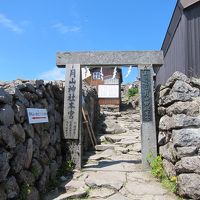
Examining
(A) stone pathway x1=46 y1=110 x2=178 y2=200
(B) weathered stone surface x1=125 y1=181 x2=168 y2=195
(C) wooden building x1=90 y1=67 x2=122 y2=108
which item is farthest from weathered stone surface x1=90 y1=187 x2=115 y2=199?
(C) wooden building x1=90 y1=67 x2=122 y2=108

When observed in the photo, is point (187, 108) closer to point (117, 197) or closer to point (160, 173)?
point (160, 173)

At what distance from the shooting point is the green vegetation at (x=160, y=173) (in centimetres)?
629

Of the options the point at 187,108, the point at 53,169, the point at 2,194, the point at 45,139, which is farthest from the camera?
the point at 53,169

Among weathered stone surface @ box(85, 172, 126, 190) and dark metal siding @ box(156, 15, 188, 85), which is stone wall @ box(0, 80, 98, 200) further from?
dark metal siding @ box(156, 15, 188, 85)

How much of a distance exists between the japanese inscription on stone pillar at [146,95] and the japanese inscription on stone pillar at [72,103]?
1.80m

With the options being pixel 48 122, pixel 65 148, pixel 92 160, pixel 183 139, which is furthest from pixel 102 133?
pixel 183 139

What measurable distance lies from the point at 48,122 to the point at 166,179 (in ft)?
10.2

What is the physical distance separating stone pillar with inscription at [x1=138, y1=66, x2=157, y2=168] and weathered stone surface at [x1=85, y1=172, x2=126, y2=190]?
1005 mm

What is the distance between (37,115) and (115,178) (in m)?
2.53

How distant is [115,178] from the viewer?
6980 millimetres

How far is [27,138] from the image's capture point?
17.8 ft

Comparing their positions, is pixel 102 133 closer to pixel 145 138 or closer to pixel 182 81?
pixel 145 138

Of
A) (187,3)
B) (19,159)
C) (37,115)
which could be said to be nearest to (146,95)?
(37,115)

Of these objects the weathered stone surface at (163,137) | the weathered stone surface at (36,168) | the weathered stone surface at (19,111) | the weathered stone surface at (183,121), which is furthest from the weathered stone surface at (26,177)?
the weathered stone surface at (163,137)
